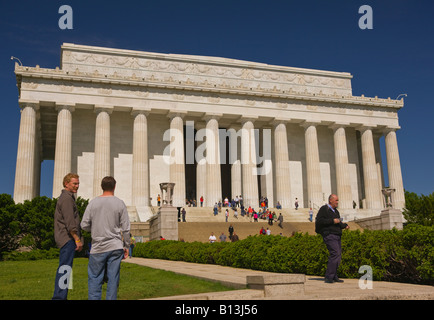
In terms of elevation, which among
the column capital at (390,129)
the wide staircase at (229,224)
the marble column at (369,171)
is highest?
the column capital at (390,129)

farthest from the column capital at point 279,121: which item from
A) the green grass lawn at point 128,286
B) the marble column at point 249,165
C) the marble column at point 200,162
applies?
the green grass lawn at point 128,286

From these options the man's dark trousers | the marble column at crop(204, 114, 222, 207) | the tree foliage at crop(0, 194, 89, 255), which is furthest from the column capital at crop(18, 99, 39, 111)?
the man's dark trousers

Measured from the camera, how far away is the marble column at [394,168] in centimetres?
5541

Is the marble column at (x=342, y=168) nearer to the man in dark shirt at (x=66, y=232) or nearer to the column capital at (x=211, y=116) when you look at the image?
the column capital at (x=211, y=116)

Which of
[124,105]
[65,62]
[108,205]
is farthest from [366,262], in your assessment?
→ [65,62]

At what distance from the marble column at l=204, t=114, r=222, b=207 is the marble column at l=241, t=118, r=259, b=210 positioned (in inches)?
124

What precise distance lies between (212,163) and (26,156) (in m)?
19.0

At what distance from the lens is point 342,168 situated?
55.2 m

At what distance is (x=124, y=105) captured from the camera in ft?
161

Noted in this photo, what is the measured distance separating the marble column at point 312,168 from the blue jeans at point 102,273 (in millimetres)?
46911

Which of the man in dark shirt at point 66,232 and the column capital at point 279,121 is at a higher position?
the column capital at point 279,121

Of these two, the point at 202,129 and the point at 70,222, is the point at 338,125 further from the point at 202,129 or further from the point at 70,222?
the point at 70,222

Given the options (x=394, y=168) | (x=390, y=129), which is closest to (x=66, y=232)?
(x=394, y=168)

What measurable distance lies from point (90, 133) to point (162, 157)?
28.4 ft
